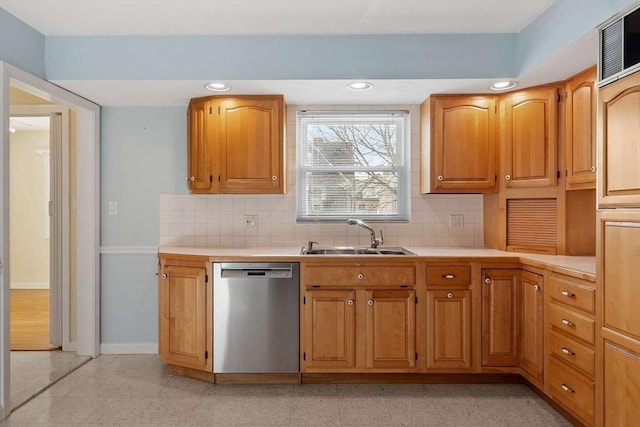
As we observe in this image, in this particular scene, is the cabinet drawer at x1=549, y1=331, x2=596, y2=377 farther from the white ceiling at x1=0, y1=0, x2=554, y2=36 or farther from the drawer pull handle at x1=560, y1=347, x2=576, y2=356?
the white ceiling at x1=0, y1=0, x2=554, y2=36

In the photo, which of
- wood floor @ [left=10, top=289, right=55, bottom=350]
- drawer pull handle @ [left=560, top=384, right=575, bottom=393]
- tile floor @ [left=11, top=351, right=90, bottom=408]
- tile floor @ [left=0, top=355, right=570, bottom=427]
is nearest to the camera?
drawer pull handle @ [left=560, top=384, right=575, bottom=393]

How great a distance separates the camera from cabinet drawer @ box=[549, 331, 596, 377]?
2.10 metres

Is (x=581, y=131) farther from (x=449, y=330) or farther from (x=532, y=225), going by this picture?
(x=449, y=330)

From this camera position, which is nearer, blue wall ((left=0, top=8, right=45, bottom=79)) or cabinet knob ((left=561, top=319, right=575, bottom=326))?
cabinet knob ((left=561, top=319, right=575, bottom=326))

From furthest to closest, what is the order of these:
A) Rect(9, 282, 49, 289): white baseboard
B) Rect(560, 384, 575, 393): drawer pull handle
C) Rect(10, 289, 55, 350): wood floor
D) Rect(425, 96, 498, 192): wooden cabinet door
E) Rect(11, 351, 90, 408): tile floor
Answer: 1. Rect(9, 282, 49, 289): white baseboard
2. Rect(10, 289, 55, 350): wood floor
3. Rect(425, 96, 498, 192): wooden cabinet door
4. Rect(11, 351, 90, 408): tile floor
5. Rect(560, 384, 575, 393): drawer pull handle

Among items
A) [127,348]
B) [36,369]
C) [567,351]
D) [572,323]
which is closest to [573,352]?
[567,351]

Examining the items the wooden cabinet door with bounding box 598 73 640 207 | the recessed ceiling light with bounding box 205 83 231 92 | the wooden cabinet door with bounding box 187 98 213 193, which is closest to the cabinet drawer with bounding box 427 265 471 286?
the wooden cabinet door with bounding box 598 73 640 207

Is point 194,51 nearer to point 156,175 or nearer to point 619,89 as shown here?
point 156,175

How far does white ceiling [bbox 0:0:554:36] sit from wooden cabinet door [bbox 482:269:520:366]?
164 centimetres

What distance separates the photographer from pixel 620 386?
6.10 ft

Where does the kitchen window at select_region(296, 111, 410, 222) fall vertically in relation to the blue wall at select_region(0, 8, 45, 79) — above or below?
below

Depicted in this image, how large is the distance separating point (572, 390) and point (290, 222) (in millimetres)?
2217

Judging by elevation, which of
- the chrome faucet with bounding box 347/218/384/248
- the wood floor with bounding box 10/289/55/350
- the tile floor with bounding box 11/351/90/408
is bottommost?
the tile floor with bounding box 11/351/90/408

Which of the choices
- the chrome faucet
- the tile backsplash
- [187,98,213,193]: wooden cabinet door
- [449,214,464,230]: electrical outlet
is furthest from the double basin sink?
[187,98,213,193]: wooden cabinet door
